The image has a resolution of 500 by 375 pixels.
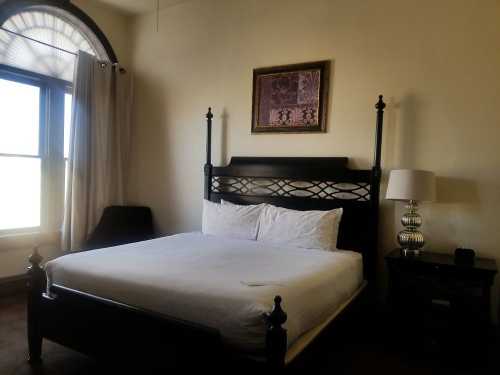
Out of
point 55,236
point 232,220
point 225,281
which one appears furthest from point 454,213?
point 55,236

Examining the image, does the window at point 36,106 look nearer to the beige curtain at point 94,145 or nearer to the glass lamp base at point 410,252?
the beige curtain at point 94,145

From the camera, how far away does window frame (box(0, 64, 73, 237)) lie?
373 centimetres

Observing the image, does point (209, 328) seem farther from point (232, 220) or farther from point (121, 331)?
point (232, 220)

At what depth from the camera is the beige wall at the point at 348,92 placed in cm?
277

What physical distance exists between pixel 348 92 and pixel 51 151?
296cm

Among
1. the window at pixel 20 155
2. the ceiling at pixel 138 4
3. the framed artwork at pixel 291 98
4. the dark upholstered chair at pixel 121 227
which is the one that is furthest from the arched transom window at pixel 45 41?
the framed artwork at pixel 291 98

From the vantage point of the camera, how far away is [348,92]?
3.23m

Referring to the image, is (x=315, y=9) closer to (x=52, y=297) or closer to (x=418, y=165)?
(x=418, y=165)

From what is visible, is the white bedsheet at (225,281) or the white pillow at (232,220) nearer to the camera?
the white bedsheet at (225,281)

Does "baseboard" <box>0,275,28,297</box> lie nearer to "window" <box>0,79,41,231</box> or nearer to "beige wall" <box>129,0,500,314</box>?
"window" <box>0,79,41,231</box>

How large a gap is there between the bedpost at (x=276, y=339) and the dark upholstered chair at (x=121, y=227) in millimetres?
2704

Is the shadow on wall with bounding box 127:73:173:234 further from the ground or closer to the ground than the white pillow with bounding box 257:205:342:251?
further from the ground

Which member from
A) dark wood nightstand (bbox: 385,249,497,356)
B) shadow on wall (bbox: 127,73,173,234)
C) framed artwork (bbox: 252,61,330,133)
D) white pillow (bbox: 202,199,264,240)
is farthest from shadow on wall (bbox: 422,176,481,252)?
shadow on wall (bbox: 127,73,173,234)

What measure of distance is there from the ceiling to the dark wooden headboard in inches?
55.1
